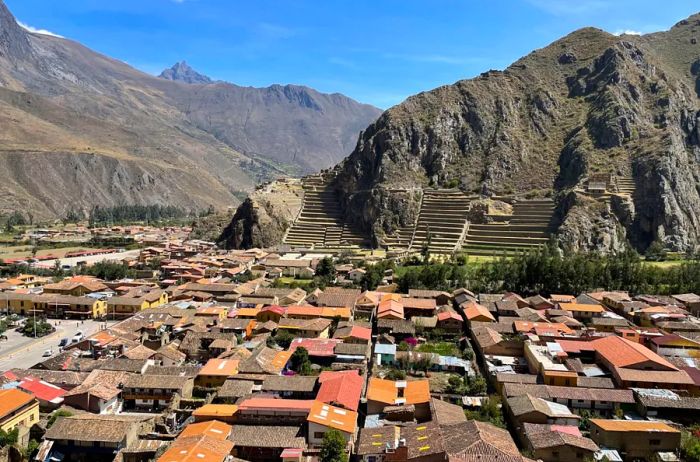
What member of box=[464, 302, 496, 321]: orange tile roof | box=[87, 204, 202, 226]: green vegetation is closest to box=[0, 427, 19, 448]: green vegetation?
box=[464, 302, 496, 321]: orange tile roof

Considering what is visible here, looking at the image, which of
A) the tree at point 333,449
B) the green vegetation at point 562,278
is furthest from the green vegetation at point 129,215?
the tree at point 333,449

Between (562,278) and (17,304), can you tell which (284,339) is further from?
(562,278)

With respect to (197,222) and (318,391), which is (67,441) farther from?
(197,222)

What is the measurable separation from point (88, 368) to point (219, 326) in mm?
10402

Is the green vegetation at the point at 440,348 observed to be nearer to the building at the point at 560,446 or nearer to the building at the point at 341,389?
the building at the point at 341,389

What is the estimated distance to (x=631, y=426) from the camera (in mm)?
23375

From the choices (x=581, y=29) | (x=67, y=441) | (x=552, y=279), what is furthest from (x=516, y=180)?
(x=67, y=441)

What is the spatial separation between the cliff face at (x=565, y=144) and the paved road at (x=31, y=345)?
2102 inches

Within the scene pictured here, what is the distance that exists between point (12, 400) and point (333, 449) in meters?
15.7

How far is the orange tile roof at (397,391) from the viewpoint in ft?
86.6

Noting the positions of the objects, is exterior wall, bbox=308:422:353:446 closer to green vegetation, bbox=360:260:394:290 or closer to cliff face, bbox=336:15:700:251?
green vegetation, bbox=360:260:394:290

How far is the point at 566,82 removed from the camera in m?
123

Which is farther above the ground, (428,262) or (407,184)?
(407,184)

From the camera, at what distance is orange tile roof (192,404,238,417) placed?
25.0 metres
